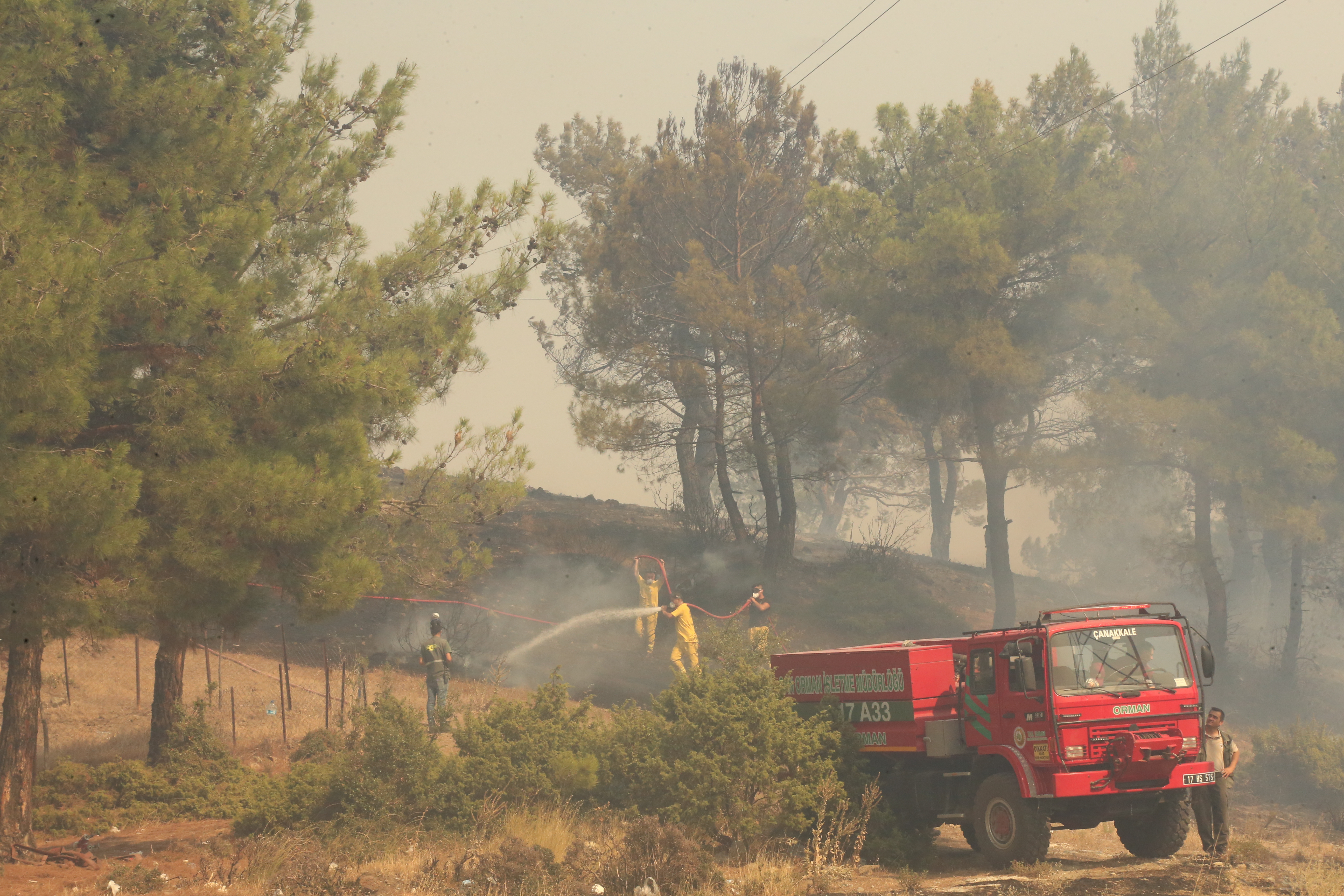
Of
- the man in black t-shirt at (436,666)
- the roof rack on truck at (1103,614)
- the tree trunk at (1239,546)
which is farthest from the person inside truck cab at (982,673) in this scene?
the tree trunk at (1239,546)

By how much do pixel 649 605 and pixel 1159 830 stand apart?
47.6ft

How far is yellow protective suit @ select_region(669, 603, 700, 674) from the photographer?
19.5m

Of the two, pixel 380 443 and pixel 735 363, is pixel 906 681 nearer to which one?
pixel 380 443

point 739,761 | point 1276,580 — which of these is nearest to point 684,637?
point 739,761

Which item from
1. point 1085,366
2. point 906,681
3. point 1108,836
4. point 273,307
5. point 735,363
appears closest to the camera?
point 906,681

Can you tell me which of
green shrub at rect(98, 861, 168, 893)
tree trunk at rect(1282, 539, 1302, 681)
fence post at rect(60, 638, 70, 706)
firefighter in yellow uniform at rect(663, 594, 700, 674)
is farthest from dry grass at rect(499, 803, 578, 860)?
tree trunk at rect(1282, 539, 1302, 681)

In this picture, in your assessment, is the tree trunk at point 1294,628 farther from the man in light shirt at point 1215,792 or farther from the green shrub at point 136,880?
the green shrub at point 136,880

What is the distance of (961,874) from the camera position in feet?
33.4

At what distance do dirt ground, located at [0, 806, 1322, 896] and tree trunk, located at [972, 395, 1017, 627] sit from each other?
16.0 meters

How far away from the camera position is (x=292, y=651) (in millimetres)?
22625

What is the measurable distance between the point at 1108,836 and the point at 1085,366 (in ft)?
55.0

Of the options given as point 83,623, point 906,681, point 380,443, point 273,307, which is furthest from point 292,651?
point 906,681

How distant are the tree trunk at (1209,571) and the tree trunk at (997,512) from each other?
14.8ft

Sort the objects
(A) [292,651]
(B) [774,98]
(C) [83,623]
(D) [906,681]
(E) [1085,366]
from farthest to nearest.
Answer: (B) [774,98] → (E) [1085,366] → (A) [292,651] → (D) [906,681] → (C) [83,623]
